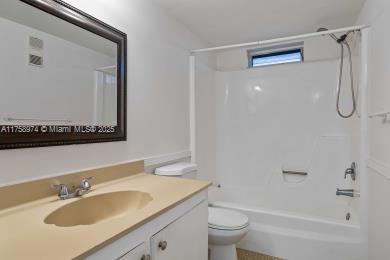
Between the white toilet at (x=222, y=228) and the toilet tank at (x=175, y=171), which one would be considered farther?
the toilet tank at (x=175, y=171)

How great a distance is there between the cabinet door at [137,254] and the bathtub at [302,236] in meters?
1.45

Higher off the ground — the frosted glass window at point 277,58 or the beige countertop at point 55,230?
the frosted glass window at point 277,58

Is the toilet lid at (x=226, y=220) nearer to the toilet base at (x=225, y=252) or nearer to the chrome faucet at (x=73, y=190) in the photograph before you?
the toilet base at (x=225, y=252)

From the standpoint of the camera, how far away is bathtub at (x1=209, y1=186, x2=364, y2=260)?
179cm

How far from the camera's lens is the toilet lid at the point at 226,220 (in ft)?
5.49

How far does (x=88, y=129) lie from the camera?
131 cm

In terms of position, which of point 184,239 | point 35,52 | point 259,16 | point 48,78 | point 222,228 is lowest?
point 222,228

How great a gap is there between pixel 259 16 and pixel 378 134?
1.38 meters

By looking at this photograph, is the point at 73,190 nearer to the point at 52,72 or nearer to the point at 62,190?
the point at 62,190

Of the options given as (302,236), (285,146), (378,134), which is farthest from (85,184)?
(285,146)

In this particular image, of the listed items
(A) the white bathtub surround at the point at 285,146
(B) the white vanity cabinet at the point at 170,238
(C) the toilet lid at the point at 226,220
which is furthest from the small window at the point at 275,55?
(B) the white vanity cabinet at the point at 170,238

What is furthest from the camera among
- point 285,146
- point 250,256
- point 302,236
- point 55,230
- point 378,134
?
point 285,146

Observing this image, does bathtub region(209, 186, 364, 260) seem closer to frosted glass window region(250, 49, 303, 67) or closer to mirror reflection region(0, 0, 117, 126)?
mirror reflection region(0, 0, 117, 126)

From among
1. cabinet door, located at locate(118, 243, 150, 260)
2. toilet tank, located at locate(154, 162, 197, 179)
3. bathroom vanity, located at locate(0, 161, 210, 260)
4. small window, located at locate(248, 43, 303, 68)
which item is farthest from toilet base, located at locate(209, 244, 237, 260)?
small window, located at locate(248, 43, 303, 68)
